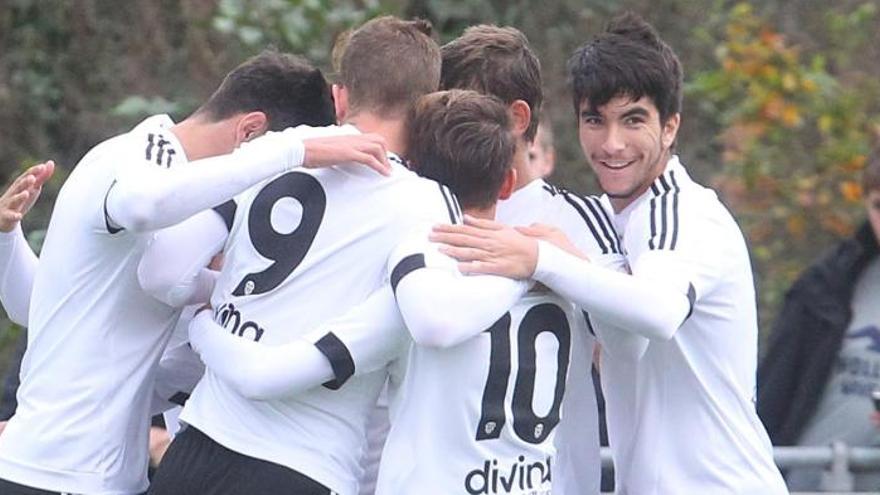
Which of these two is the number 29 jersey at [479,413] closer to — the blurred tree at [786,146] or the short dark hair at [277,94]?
the short dark hair at [277,94]

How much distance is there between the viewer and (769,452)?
3.98m

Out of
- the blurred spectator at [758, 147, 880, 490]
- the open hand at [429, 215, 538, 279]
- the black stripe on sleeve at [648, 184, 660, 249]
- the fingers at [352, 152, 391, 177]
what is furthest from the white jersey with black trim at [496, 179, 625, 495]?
the blurred spectator at [758, 147, 880, 490]

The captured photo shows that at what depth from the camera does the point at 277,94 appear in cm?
407

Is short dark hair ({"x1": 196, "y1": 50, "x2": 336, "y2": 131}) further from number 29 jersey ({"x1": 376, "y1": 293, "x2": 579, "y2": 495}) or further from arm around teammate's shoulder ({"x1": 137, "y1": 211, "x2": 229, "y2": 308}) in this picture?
number 29 jersey ({"x1": 376, "y1": 293, "x2": 579, "y2": 495})

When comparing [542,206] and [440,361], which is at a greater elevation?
[542,206]

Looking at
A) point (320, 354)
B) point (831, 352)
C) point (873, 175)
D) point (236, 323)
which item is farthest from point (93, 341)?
point (873, 175)

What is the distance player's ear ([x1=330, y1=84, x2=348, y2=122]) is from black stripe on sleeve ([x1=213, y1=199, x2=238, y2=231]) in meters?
0.29

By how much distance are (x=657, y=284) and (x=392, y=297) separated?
1.62ft

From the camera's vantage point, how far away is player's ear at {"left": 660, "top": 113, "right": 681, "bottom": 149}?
4.01 metres

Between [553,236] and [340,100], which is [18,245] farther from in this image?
[553,236]

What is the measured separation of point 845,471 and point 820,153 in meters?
3.04

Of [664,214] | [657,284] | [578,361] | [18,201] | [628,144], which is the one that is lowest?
[578,361]

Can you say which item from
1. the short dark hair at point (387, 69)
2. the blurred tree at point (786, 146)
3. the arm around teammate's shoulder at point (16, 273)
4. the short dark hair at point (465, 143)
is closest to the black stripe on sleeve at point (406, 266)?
the short dark hair at point (465, 143)

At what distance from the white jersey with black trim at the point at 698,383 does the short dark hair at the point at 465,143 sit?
34 cm
